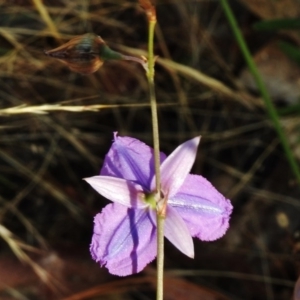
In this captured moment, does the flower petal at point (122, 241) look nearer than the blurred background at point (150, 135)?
Yes

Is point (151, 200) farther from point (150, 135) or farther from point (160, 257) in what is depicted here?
point (150, 135)

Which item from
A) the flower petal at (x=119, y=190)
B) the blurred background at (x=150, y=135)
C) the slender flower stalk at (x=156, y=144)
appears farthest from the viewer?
the blurred background at (x=150, y=135)

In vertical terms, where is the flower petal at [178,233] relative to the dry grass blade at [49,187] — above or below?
above

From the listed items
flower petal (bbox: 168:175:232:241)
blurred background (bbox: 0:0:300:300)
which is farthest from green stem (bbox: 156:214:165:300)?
blurred background (bbox: 0:0:300:300)

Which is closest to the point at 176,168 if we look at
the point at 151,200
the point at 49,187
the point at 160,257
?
the point at 151,200

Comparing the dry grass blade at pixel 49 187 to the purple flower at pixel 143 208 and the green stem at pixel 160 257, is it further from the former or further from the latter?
the green stem at pixel 160 257

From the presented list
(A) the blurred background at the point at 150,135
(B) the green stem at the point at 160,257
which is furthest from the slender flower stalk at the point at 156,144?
(A) the blurred background at the point at 150,135

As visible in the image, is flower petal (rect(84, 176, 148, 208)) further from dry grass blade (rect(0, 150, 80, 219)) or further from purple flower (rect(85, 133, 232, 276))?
dry grass blade (rect(0, 150, 80, 219))
